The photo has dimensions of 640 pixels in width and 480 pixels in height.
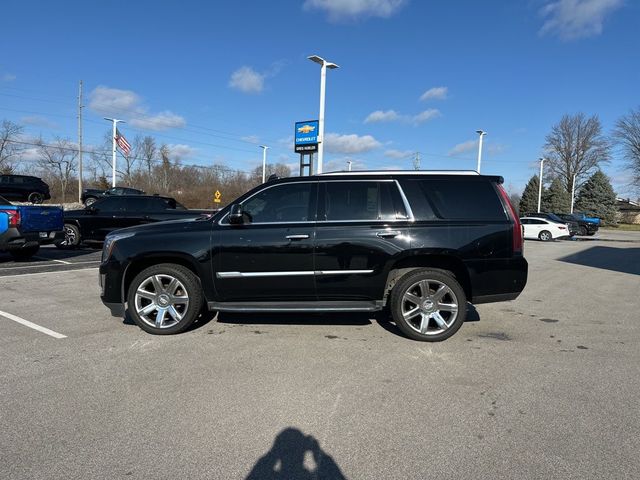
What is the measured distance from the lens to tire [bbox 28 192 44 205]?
29.7 metres

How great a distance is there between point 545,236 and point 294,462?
2674 centimetres

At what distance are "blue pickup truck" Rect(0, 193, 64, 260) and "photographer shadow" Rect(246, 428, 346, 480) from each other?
9935 mm

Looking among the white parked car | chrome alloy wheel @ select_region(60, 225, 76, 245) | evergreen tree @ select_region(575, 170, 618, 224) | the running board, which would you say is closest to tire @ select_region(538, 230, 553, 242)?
the white parked car

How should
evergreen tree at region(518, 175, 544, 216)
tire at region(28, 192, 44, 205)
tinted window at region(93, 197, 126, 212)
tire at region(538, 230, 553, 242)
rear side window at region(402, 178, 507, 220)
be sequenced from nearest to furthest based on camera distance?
rear side window at region(402, 178, 507, 220) < tinted window at region(93, 197, 126, 212) < tire at region(538, 230, 553, 242) < tire at region(28, 192, 44, 205) < evergreen tree at region(518, 175, 544, 216)

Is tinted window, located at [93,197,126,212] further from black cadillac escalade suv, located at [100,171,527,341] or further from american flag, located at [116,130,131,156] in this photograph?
american flag, located at [116,130,131,156]

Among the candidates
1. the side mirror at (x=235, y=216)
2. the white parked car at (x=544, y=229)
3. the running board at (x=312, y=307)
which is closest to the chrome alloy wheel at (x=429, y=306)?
the running board at (x=312, y=307)

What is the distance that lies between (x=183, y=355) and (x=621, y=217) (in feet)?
259

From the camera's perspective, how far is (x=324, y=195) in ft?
18.0

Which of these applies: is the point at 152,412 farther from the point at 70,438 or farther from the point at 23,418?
the point at 23,418

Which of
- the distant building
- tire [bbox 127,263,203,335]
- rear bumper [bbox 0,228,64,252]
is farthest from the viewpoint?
the distant building

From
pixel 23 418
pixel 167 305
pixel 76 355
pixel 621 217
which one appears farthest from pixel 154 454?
pixel 621 217

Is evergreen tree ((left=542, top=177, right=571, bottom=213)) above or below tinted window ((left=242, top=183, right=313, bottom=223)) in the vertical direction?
above

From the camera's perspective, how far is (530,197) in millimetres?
69250

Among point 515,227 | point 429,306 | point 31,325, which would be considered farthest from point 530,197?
point 31,325
